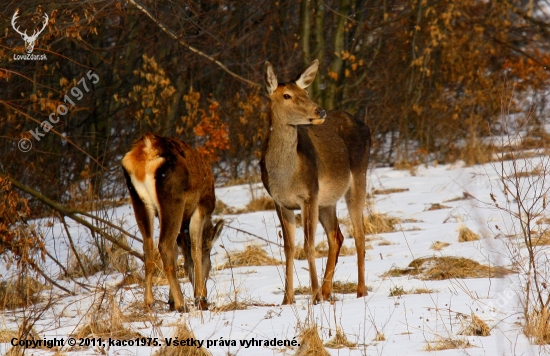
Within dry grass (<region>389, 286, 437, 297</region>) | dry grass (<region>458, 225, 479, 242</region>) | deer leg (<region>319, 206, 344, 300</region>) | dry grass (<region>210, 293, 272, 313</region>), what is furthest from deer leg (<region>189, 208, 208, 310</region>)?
dry grass (<region>458, 225, 479, 242</region>)

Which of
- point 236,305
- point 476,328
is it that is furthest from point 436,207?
point 476,328

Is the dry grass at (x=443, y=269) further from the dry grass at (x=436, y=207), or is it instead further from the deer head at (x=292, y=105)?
the dry grass at (x=436, y=207)

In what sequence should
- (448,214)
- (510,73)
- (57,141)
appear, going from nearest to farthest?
(448,214) → (57,141) → (510,73)

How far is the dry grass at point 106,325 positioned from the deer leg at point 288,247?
1935 millimetres

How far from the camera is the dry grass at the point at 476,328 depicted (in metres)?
5.54

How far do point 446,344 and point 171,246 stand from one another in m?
2.95

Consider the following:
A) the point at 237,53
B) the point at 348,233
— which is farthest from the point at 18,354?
the point at 237,53

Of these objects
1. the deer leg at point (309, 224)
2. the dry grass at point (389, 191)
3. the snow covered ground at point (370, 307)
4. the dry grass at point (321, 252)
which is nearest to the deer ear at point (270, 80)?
the deer leg at point (309, 224)

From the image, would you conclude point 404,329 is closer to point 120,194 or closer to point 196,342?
point 196,342

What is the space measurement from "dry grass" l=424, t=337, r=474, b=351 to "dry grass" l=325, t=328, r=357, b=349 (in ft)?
1.63

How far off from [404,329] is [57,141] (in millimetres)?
9827

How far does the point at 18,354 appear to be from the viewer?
Answer: 17.0ft

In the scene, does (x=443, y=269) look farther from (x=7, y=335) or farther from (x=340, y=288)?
(x=7, y=335)

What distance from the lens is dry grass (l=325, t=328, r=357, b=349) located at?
5.42 metres
